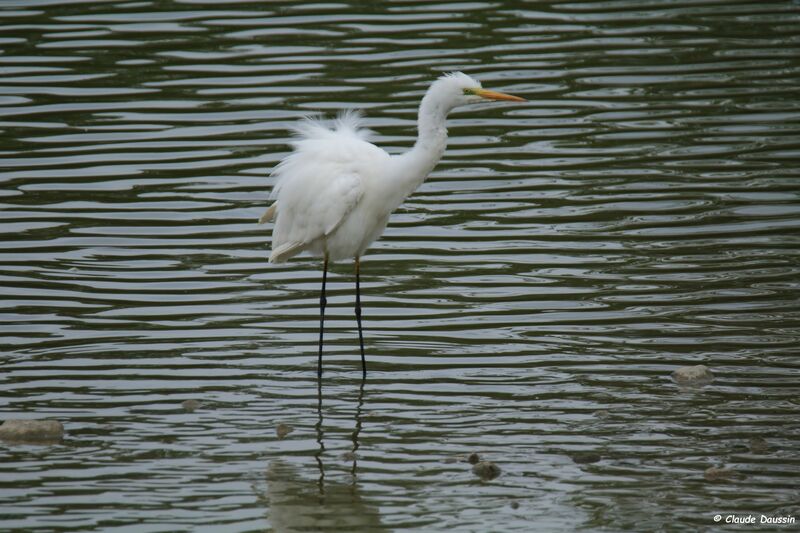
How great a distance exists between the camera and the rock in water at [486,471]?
21.0ft

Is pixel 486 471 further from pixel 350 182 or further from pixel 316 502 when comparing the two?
pixel 350 182

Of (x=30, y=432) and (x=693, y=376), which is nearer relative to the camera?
(x=30, y=432)

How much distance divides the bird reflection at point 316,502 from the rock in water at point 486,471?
0.57m

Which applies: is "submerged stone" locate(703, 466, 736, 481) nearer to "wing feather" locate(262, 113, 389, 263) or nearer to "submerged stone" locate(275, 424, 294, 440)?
"submerged stone" locate(275, 424, 294, 440)

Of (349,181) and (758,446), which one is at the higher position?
(349,181)

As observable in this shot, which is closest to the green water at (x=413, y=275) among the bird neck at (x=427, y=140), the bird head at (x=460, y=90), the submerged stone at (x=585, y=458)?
the submerged stone at (x=585, y=458)

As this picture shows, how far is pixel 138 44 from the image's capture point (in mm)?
14250

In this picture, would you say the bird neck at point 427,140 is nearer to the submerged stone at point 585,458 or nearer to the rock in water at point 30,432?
the submerged stone at point 585,458

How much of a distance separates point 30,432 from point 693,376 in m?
3.69

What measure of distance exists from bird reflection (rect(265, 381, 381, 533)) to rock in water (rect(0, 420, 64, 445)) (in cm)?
121

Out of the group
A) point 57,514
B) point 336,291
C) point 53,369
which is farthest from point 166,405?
point 336,291

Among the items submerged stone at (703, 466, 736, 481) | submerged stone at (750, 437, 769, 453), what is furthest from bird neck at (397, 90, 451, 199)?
submerged stone at (703, 466, 736, 481)

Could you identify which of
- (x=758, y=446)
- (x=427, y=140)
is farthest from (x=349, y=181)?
(x=758, y=446)

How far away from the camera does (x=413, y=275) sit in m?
9.59
